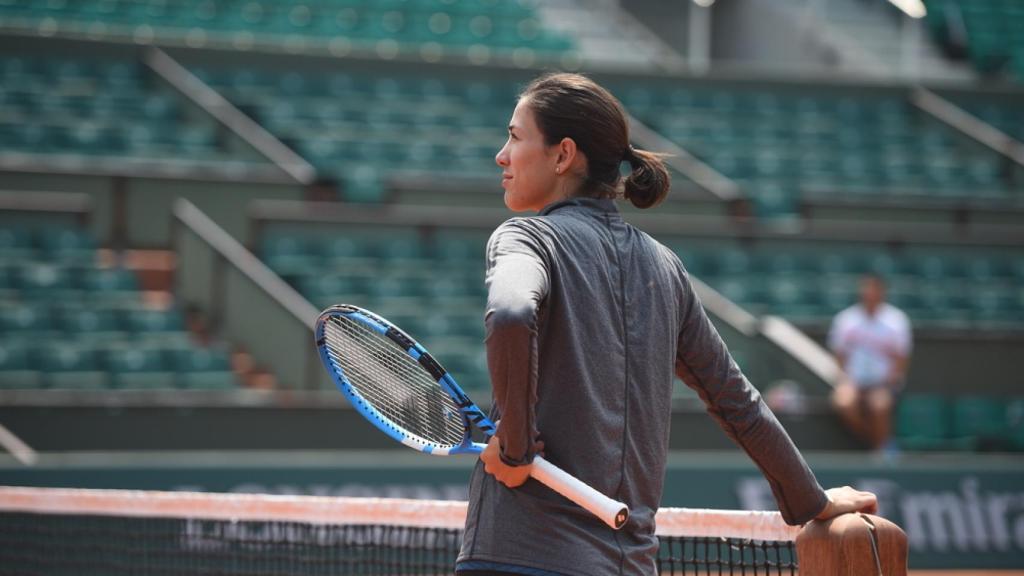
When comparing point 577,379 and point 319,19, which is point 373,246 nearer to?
point 319,19

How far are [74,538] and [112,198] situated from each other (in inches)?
273

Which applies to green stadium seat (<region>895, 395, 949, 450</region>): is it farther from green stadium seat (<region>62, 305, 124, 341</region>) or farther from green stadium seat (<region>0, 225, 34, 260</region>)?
green stadium seat (<region>0, 225, 34, 260</region>)

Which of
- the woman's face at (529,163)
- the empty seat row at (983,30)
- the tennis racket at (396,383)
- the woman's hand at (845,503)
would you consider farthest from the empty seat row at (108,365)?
the empty seat row at (983,30)

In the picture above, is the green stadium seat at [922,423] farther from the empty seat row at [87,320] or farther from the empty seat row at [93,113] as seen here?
the empty seat row at [93,113]

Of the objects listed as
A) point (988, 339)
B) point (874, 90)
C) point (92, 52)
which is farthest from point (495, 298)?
point (874, 90)

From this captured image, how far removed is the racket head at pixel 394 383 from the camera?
8.43ft

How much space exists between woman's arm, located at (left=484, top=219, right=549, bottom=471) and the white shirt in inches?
328

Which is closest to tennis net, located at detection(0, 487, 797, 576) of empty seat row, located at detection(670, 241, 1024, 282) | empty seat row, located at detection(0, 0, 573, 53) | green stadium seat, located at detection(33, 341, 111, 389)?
green stadium seat, located at detection(33, 341, 111, 389)

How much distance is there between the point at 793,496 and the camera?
2.55m

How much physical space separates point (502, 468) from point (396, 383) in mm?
621

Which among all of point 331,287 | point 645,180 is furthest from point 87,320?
point 645,180

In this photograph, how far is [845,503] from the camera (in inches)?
104

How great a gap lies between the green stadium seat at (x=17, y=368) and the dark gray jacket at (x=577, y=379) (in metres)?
8.04

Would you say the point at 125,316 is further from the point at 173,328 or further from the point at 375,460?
the point at 375,460
